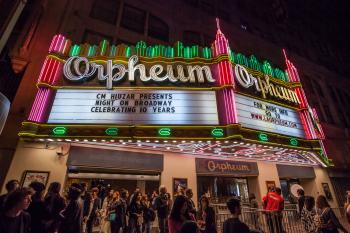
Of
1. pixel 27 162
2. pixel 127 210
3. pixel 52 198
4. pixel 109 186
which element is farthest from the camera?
pixel 109 186

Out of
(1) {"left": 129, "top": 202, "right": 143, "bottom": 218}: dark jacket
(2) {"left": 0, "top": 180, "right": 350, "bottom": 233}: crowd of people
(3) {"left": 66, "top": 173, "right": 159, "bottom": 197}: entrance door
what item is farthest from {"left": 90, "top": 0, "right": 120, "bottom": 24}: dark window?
(1) {"left": 129, "top": 202, "right": 143, "bottom": 218}: dark jacket

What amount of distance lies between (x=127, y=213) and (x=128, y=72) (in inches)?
245

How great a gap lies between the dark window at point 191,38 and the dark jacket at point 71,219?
50.4 ft

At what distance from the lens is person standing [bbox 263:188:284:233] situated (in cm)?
895

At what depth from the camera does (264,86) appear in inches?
474

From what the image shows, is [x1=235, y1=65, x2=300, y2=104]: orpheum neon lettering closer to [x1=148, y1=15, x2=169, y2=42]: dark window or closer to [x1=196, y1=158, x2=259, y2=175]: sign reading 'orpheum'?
[x1=196, y1=158, x2=259, y2=175]: sign reading 'orpheum'

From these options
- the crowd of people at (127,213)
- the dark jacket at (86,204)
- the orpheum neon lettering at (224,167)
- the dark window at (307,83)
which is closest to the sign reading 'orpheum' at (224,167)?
the orpheum neon lettering at (224,167)

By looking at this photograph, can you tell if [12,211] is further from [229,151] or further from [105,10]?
[105,10]

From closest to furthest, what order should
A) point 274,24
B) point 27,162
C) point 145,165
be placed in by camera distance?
point 27,162, point 145,165, point 274,24

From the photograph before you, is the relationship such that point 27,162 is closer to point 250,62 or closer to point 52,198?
point 52,198

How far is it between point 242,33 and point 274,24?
27.2ft

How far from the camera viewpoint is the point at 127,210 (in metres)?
9.27

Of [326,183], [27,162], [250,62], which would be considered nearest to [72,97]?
[27,162]

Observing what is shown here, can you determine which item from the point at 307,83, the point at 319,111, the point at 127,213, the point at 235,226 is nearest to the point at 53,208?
the point at 235,226
